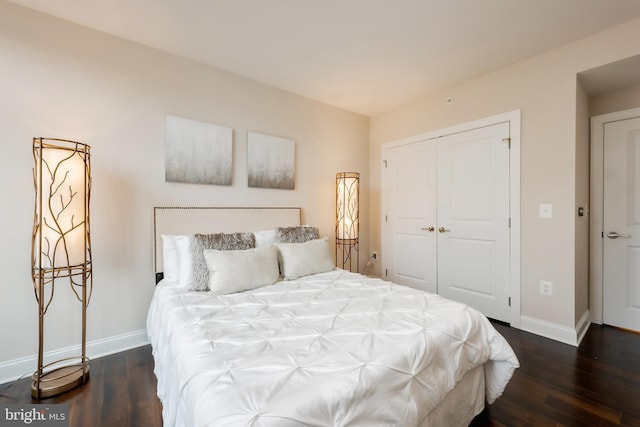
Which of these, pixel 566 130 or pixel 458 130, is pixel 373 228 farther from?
pixel 566 130

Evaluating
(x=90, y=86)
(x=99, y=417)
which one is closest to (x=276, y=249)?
(x=99, y=417)

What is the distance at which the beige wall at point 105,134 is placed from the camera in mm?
1860

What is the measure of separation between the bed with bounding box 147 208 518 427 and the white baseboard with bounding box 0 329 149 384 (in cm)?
48

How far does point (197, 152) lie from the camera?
2.55 meters

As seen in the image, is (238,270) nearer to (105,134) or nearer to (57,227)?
(57,227)

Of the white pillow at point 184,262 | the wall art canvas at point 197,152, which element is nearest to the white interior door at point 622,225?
the wall art canvas at point 197,152

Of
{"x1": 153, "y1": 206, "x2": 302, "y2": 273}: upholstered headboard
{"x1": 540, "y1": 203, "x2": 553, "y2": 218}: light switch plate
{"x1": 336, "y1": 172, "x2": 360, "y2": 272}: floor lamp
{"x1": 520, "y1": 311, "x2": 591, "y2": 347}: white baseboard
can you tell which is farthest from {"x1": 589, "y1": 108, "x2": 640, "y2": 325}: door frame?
{"x1": 153, "y1": 206, "x2": 302, "y2": 273}: upholstered headboard

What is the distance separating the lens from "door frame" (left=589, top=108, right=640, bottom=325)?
2.73 m

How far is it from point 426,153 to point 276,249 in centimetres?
219

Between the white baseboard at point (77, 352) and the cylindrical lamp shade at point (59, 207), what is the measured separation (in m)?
0.77

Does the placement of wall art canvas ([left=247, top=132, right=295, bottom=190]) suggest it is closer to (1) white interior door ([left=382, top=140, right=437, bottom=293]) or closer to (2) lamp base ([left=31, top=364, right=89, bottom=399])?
(1) white interior door ([left=382, top=140, right=437, bottom=293])

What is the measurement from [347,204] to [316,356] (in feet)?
8.53

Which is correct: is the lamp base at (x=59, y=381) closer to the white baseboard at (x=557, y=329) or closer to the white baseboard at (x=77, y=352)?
the white baseboard at (x=77, y=352)

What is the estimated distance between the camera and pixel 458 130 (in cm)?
304
